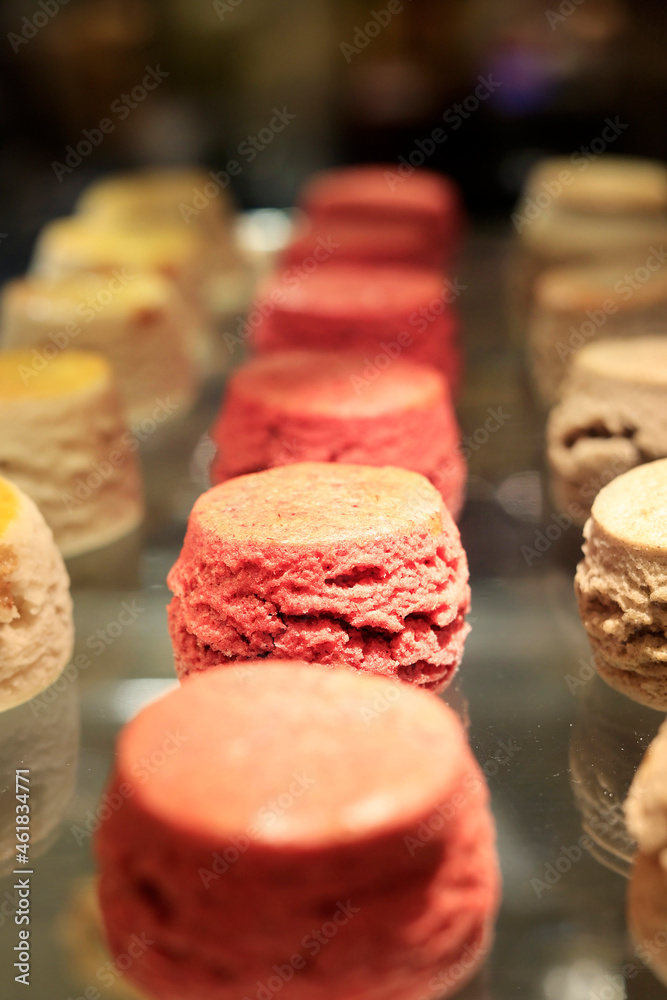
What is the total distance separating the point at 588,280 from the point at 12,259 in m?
1.64

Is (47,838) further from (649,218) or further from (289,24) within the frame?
(289,24)

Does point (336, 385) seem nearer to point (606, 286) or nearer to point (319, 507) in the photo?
point (319, 507)

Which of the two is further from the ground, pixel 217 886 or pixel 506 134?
pixel 217 886

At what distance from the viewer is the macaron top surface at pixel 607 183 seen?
2.88 meters

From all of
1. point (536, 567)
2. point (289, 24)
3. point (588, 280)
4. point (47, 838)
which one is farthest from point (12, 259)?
point (47, 838)

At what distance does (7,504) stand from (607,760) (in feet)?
2.79

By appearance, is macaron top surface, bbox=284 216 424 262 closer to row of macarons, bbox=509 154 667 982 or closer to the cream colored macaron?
row of macarons, bbox=509 154 667 982

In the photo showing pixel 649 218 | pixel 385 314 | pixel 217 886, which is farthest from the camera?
pixel 649 218

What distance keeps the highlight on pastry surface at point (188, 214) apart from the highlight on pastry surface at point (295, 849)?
2.34 metres

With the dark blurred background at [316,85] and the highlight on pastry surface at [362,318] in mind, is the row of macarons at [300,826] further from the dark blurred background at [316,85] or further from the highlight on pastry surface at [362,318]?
the dark blurred background at [316,85]

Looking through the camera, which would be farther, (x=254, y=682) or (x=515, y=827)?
(x=515, y=827)

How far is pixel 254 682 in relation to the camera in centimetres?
108

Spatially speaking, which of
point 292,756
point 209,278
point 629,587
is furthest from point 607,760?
point 209,278

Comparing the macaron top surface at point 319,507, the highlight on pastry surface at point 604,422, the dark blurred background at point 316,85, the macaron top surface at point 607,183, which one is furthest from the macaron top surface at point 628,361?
the dark blurred background at point 316,85
